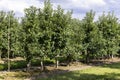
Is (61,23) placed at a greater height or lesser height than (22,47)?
greater

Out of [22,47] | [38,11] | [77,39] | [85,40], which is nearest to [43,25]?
[38,11]

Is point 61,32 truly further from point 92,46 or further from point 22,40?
point 92,46

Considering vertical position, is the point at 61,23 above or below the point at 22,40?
above

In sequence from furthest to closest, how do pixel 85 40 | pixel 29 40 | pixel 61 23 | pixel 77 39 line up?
pixel 85 40, pixel 77 39, pixel 61 23, pixel 29 40

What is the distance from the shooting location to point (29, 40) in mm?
37188

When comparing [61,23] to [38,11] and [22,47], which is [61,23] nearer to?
[38,11]

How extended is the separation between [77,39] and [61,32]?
29.5 feet

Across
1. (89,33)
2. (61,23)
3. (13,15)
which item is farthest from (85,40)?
(13,15)

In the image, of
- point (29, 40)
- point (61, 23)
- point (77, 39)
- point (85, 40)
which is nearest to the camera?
point (29, 40)

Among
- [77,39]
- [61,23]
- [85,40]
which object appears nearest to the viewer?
[61,23]

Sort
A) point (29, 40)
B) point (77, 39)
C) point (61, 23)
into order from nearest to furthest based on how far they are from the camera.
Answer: point (29, 40) < point (61, 23) < point (77, 39)

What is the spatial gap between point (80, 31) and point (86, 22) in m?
3.48

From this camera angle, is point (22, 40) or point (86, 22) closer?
point (22, 40)

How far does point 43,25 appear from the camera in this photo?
3878cm
